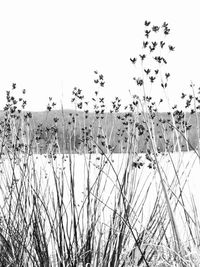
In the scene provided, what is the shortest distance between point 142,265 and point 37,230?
1.75 feet

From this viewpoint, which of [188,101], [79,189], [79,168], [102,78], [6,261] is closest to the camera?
[6,261]

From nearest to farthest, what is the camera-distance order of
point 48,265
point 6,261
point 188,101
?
point 48,265
point 6,261
point 188,101

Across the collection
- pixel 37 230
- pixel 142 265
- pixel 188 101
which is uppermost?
pixel 188 101

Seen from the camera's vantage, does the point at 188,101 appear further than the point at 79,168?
No

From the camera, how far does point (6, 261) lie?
1.90 meters

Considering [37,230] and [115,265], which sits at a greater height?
[37,230]

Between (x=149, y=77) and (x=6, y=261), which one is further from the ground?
(x=149, y=77)

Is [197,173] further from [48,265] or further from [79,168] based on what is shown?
[48,265]

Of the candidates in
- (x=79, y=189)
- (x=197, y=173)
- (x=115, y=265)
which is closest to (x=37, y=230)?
(x=115, y=265)

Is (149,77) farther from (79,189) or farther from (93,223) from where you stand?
(79,189)

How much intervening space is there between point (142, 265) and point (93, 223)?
1.26ft

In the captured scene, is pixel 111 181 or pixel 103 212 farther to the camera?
pixel 111 181

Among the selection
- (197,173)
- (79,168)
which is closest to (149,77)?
(197,173)

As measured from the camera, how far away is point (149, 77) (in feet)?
8.31
